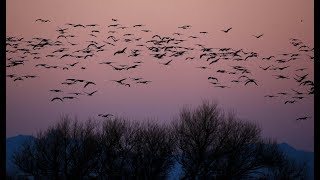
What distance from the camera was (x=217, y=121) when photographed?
5062cm

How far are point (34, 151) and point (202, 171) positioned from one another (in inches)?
605

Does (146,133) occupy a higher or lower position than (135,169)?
higher

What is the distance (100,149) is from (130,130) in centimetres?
343

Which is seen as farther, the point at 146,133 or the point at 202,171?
the point at 146,133

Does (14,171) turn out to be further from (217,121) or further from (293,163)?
(293,163)

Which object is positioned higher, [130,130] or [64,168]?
[130,130]
